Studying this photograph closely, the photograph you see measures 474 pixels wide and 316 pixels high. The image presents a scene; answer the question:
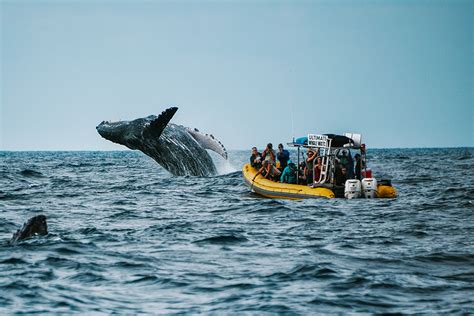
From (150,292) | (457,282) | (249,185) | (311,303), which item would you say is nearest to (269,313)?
(311,303)

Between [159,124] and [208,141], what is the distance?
126 inches

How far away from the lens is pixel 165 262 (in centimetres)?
967

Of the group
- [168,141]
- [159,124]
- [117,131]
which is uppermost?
[159,124]

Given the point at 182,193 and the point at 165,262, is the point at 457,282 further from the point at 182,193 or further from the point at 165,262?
the point at 182,193

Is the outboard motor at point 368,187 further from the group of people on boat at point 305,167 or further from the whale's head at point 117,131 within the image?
the whale's head at point 117,131

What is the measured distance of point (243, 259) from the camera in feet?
32.6

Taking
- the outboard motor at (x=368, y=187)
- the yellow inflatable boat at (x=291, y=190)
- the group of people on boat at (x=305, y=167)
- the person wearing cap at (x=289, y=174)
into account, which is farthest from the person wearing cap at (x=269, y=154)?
the outboard motor at (x=368, y=187)

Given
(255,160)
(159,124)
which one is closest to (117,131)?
(159,124)

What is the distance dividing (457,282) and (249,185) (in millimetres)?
12392

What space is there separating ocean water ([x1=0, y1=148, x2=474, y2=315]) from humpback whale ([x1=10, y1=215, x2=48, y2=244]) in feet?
0.71

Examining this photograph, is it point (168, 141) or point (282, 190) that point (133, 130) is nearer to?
point (168, 141)

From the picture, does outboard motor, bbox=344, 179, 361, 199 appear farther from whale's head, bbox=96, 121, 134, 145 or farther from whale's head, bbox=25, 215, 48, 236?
whale's head, bbox=25, 215, 48, 236

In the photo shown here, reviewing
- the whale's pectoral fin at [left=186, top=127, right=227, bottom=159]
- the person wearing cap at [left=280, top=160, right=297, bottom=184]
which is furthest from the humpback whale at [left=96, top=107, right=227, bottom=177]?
the person wearing cap at [left=280, top=160, right=297, bottom=184]

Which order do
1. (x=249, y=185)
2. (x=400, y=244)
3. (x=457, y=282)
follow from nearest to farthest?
(x=457, y=282), (x=400, y=244), (x=249, y=185)
